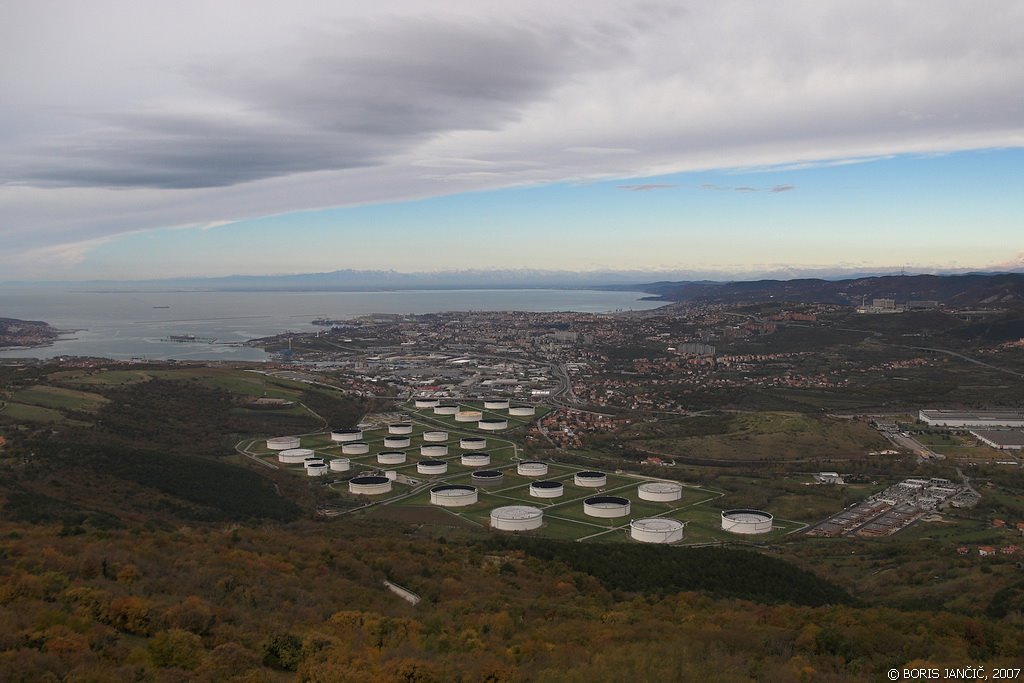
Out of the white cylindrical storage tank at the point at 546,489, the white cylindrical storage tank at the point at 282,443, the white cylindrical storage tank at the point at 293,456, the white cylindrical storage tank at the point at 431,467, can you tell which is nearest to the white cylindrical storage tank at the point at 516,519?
the white cylindrical storage tank at the point at 546,489

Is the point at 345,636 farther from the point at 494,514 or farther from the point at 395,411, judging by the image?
the point at 395,411

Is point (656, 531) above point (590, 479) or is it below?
above

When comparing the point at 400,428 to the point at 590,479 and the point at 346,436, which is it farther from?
the point at 590,479

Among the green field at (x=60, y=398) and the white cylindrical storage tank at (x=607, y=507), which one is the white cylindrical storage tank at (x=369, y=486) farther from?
the green field at (x=60, y=398)

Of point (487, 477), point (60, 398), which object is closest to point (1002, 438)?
point (487, 477)

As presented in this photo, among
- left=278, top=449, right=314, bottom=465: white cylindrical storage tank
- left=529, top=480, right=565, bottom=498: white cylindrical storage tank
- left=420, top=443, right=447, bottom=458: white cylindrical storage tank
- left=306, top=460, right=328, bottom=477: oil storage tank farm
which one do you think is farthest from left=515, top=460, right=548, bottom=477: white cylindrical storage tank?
left=278, top=449, right=314, bottom=465: white cylindrical storage tank

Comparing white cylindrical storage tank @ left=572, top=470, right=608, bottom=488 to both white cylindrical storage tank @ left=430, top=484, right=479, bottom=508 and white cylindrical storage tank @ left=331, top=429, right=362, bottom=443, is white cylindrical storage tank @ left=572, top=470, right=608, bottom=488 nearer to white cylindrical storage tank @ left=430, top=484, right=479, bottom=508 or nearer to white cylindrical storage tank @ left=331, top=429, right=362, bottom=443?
white cylindrical storage tank @ left=430, top=484, right=479, bottom=508
